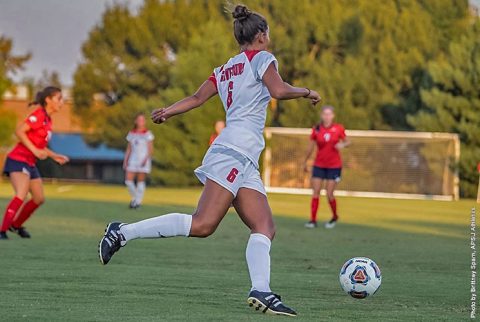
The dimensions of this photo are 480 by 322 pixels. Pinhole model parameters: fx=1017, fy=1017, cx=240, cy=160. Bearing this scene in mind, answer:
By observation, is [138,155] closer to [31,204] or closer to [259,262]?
[31,204]

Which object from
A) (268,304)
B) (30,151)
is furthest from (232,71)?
(30,151)

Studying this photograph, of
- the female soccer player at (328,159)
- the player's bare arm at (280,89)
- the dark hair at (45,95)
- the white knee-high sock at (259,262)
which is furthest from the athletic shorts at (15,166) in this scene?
the player's bare arm at (280,89)

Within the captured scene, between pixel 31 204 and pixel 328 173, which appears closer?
pixel 31 204

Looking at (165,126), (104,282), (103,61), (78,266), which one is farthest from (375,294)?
(103,61)

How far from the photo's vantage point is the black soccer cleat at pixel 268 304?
A: 687 cm

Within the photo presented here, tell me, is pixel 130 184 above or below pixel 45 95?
below

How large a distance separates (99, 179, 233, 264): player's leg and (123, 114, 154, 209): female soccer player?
1632 cm

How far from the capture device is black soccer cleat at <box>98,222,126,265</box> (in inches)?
287

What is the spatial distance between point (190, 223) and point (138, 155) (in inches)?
678

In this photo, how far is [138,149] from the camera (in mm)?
24297

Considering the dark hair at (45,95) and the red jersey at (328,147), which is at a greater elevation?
the dark hair at (45,95)

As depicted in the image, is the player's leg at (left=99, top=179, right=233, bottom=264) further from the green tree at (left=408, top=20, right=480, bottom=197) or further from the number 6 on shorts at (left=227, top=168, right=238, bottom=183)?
the green tree at (left=408, top=20, right=480, bottom=197)

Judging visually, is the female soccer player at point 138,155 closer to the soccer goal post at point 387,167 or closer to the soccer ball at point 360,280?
the soccer goal post at point 387,167

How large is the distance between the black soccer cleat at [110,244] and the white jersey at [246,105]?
3.23ft
